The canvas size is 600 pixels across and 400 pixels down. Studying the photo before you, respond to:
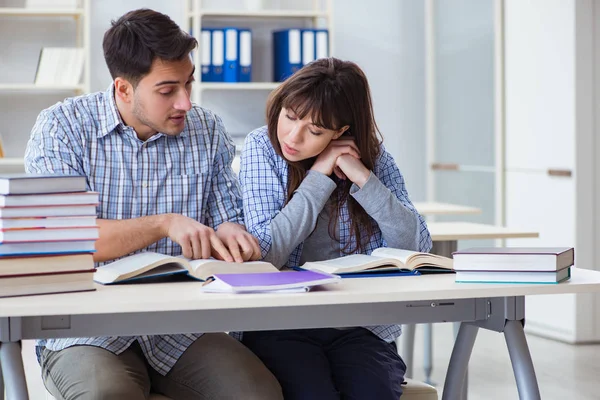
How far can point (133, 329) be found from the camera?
1.53m

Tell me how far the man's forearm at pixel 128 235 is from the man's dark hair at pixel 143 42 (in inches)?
13.1

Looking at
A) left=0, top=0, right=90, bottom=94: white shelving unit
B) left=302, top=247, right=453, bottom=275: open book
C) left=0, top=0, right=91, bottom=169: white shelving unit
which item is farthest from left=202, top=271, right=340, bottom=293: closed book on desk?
left=0, top=0, right=91, bottom=169: white shelving unit

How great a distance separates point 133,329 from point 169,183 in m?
0.58

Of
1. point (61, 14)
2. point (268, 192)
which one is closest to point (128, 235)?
point (268, 192)

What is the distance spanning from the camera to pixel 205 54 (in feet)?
15.4

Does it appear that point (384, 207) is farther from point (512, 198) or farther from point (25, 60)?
point (25, 60)

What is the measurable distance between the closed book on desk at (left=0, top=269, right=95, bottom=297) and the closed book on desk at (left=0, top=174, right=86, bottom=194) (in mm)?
142

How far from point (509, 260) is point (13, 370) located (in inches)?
33.9

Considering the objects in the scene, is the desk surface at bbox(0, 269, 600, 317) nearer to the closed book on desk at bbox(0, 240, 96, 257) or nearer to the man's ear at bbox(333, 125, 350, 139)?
the closed book on desk at bbox(0, 240, 96, 257)

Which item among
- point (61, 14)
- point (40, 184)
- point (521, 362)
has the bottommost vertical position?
point (521, 362)

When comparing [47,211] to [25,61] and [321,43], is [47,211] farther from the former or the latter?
[25,61]

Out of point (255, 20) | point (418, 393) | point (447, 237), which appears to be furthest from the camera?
point (255, 20)

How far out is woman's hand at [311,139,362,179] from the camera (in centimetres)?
207

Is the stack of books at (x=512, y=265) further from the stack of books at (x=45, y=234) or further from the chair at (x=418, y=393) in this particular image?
the stack of books at (x=45, y=234)
